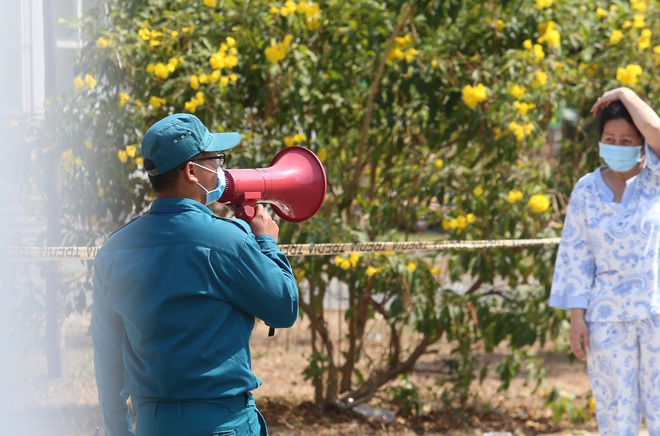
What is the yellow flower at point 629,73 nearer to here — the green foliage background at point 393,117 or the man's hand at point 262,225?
the green foliage background at point 393,117

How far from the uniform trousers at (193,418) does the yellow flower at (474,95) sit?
2678 mm

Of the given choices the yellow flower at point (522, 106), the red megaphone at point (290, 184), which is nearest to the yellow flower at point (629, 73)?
the yellow flower at point (522, 106)

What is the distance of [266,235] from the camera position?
93.7 inches

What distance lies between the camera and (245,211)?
2.48m

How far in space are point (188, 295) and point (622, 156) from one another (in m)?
2.10

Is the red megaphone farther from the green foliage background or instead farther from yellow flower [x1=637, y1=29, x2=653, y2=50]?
yellow flower [x1=637, y1=29, x2=653, y2=50]

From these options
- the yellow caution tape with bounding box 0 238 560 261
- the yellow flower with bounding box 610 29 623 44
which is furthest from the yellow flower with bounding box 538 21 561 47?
the yellow caution tape with bounding box 0 238 560 261

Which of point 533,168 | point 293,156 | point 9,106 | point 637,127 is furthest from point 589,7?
point 9,106

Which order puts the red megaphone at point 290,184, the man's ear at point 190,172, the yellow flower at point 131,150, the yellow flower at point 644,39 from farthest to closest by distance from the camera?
1. the yellow flower at point 644,39
2. the yellow flower at point 131,150
3. the red megaphone at point 290,184
4. the man's ear at point 190,172

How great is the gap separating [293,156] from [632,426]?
5.75ft

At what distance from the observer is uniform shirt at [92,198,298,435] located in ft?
7.15

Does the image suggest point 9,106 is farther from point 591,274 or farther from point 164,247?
point 591,274

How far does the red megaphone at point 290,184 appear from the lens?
2.64m

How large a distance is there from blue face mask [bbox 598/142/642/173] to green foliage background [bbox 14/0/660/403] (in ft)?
3.08
